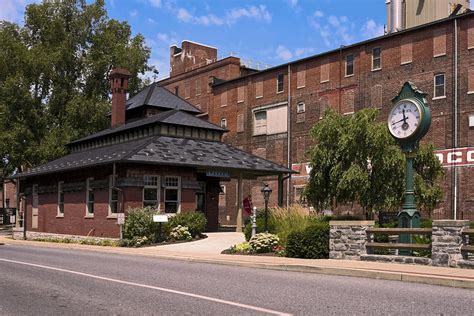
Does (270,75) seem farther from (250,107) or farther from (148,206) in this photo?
(148,206)

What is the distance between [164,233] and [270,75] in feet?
108

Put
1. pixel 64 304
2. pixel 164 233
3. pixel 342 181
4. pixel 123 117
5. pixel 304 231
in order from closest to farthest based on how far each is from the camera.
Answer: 1. pixel 64 304
2. pixel 304 231
3. pixel 342 181
4. pixel 164 233
5. pixel 123 117

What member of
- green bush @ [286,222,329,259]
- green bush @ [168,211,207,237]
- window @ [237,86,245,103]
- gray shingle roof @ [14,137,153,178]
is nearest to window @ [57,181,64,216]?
gray shingle roof @ [14,137,153,178]

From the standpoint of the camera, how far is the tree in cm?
2283

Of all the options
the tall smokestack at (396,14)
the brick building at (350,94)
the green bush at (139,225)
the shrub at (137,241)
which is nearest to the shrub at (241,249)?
the shrub at (137,241)

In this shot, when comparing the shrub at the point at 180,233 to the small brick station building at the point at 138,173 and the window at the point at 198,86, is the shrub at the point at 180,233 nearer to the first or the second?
the small brick station building at the point at 138,173

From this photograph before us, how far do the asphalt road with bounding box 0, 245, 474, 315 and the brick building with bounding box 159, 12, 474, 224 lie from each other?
647 inches

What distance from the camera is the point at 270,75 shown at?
183ft

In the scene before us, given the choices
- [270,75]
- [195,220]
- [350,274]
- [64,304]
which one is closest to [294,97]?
[270,75]

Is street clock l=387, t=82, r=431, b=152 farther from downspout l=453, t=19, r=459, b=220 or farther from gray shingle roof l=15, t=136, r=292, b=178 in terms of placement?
downspout l=453, t=19, r=459, b=220

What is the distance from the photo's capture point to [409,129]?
15.8 m

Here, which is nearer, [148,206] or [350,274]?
[350,274]

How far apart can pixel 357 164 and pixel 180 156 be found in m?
9.30

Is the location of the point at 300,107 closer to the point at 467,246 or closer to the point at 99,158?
the point at 99,158
